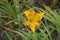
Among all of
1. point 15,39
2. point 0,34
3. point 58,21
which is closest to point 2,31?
point 0,34

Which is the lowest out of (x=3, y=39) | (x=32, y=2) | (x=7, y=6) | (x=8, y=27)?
(x=3, y=39)

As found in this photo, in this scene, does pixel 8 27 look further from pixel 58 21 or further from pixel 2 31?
pixel 58 21

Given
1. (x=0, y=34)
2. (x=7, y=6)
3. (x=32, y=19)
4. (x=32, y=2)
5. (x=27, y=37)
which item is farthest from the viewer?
(x=32, y=2)

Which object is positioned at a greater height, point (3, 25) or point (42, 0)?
point (42, 0)

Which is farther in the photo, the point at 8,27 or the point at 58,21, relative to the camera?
the point at 8,27

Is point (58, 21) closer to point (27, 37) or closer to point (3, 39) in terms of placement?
point (27, 37)

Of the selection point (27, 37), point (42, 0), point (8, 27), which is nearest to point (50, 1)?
point (42, 0)

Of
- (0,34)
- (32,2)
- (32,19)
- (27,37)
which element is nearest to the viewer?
(32,19)

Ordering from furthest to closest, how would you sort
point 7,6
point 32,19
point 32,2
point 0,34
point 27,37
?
1. point 32,2
2. point 0,34
3. point 7,6
4. point 27,37
5. point 32,19

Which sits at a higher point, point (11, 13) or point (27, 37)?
point (11, 13)
